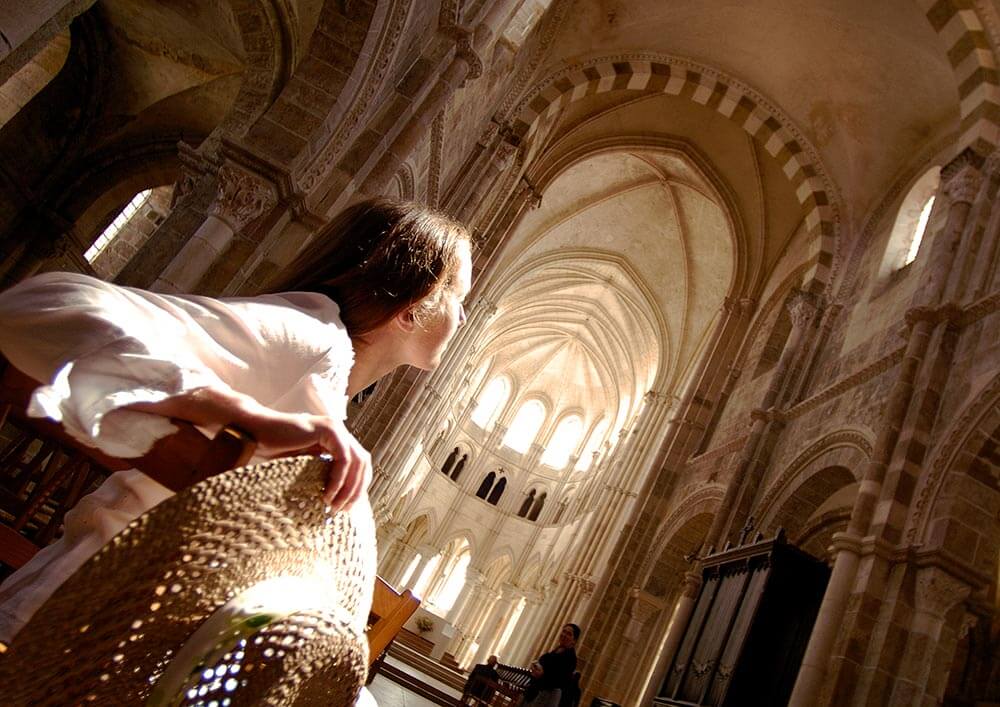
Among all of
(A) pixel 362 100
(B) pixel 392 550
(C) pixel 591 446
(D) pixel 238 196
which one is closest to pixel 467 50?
(A) pixel 362 100

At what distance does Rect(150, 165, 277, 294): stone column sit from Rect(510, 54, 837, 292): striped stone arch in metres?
6.76

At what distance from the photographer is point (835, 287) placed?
520 inches

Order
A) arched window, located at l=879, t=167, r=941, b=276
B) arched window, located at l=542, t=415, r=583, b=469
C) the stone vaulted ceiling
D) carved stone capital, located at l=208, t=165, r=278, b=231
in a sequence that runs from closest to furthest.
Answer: carved stone capital, located at l=208, t=165, r=278, b=231 → arched window, located at l=879, t=167, r=941, b=276 → the stone vaulted ceiling → arched window, located at l=542, t=415, r=583, b=469

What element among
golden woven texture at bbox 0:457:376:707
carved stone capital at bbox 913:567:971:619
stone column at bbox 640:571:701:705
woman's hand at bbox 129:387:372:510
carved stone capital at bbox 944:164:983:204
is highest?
carved stone capital at bbox 944:164:983:204

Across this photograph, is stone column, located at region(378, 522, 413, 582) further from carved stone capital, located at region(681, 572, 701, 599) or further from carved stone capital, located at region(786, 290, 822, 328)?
carved stone capital, located at region(786, 290, 822, 328)

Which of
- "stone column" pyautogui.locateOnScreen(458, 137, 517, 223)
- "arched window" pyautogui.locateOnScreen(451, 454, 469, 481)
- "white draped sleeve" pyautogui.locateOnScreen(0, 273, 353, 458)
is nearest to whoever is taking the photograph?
"white draped sleeve" pyautogui.locateOnScreen(0, 273, 353, 458)

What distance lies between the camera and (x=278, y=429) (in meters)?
0.97

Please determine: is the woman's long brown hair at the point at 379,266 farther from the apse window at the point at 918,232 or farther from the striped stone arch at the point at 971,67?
the apse window at the point at 918,232

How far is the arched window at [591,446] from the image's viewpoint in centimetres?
3428

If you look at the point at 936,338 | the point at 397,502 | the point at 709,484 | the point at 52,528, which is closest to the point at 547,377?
the point at 397,502

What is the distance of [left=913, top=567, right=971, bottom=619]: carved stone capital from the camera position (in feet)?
23.6

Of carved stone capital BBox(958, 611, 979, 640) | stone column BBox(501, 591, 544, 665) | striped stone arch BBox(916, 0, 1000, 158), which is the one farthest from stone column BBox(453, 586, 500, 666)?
striped stone arch BBox(916, 0, 1000, 158)

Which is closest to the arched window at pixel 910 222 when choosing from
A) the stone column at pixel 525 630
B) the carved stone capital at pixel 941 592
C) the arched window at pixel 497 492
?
the carved stone capital at pixel 941 592

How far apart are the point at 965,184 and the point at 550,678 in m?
7.72
